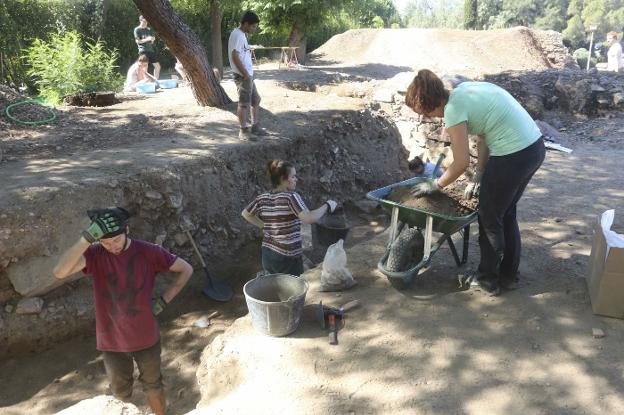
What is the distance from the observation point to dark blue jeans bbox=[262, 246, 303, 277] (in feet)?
12.7

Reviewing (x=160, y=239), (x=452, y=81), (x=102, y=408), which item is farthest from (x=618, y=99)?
(x=102, y=408)

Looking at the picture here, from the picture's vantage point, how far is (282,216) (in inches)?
147

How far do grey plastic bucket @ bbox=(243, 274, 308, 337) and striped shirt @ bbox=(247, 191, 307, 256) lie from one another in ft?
1.17

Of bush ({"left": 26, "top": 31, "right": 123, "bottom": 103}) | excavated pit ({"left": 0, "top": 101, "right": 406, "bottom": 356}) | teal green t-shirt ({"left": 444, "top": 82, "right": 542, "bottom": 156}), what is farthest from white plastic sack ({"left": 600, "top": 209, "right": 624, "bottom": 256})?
bush ({"left": 26, "top": 31, "right": 123, "bottom": 103})

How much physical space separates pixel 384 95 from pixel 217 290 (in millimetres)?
6587

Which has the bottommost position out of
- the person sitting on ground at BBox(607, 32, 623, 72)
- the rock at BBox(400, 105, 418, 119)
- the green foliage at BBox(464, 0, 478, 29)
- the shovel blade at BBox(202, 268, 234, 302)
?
the shovel blade at BBox(202, 268, 234, 302)

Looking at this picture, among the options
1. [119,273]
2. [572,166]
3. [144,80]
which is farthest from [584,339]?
[144,80]

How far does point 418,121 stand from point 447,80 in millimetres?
919

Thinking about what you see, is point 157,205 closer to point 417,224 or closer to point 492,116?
point 417,224

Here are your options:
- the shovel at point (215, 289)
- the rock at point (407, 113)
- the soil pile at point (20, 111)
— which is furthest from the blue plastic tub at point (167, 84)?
the shovel at point (215, 289)

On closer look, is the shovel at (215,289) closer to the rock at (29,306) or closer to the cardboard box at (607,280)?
the rock at (29,306)

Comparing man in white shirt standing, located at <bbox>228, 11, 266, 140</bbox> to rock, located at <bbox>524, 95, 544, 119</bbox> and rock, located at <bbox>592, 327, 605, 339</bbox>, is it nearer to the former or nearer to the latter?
rock, located at <bbox>592, 327, 605, 339</bbox>

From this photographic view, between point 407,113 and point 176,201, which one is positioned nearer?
point 176,201

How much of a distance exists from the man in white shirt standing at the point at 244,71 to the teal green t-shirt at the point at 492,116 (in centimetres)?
369
